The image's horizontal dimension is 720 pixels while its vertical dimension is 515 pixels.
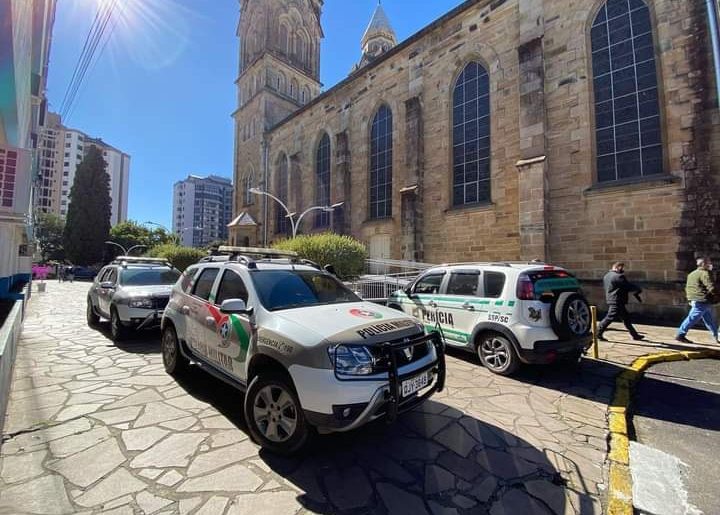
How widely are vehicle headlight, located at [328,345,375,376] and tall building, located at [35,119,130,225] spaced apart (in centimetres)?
8702

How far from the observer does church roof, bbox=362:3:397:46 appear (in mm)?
37094

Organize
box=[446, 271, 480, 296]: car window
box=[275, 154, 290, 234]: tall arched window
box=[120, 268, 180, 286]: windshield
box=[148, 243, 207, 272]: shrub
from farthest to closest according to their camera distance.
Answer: box=[275, 154, 290, 234]: tall arched window
box=[148, 243, 207, 272]: shrub
box=[120, 268, 180, 286]: windshield
box=[446, 271, 480, 296]: car window

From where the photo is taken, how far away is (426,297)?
6285 mm

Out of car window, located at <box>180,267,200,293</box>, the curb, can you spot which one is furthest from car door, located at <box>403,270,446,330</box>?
car window, located at <box>180,267,200,293</box>

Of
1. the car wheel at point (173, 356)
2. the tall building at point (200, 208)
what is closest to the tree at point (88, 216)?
the car wheel at point (173, 356)

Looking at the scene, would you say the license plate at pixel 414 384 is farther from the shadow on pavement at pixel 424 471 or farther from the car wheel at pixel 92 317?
the car wheel at pixel 92 317

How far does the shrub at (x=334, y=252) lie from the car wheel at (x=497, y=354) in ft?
24.0

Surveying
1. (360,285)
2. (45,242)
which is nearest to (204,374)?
(360,285)

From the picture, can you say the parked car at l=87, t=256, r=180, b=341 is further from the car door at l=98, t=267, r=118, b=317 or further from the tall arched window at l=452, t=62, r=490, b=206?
the tall arched window at l=452, t=62, r=490, b=206

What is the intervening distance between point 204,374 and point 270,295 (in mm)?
2429

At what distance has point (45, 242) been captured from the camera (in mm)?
50969

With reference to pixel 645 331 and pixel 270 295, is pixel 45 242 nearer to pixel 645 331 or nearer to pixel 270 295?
pixel 270 295

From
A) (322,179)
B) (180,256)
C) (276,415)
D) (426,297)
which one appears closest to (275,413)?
(276,415)

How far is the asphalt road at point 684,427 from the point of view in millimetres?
2408
